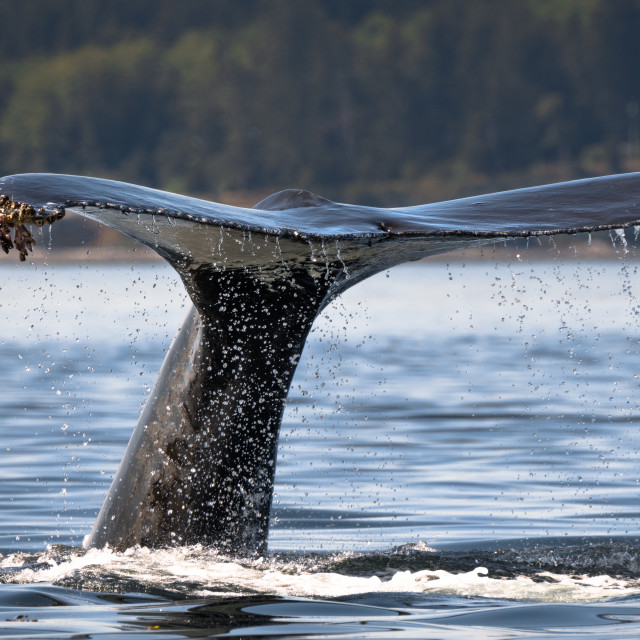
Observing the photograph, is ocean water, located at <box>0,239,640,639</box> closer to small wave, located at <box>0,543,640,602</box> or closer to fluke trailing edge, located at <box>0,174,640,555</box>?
small wave, located at <box>0,543,640,602</box>

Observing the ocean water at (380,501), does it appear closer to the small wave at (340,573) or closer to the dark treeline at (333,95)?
the small wave at (340,573)

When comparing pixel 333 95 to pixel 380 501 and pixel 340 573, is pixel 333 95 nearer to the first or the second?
pixel 380 501

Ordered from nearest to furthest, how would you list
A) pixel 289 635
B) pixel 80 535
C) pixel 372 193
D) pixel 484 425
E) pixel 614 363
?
pixel 289 635
pixel 80 535
pixel 484 425
pixel 614 363
pixel 372 193

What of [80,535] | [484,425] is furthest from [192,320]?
[484,425]

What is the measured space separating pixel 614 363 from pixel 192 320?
51.0ft

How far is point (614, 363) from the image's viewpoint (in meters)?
20.0

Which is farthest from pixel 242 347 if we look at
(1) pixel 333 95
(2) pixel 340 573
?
(1) pixel 333 95

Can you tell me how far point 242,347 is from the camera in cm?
506

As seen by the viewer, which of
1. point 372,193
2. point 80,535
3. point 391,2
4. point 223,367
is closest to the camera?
point 223,367

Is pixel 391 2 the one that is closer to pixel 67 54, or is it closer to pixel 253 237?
pixel 67 54

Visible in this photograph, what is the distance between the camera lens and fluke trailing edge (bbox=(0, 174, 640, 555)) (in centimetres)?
475

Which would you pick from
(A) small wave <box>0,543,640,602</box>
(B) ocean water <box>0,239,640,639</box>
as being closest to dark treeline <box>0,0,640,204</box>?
(B) ocean water <box>0,239,640,639</box>

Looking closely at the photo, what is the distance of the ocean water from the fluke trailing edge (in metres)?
0.17

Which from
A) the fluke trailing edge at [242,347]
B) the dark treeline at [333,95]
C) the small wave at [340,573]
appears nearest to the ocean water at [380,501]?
the small wave at [340,573]
